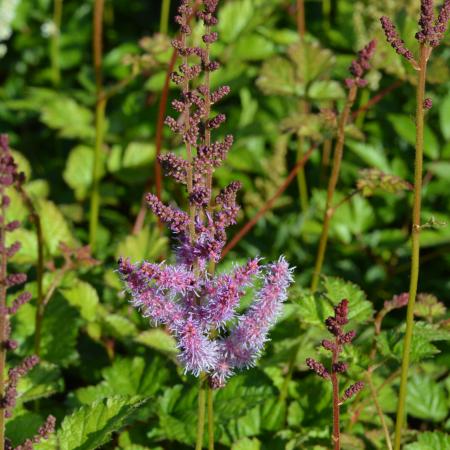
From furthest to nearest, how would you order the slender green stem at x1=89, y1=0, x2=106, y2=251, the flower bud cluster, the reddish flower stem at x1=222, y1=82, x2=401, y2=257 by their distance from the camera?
the slender green stem at x1=89, y1=0, x2=106, y2=251 → the reddish flower stem at x1=222, y1=82, x2=401, y2=257 → the flower bud cluster

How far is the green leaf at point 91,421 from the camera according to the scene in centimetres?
216

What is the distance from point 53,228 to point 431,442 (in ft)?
5.82

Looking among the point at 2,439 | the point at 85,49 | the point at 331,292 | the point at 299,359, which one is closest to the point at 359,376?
the point at 331,292

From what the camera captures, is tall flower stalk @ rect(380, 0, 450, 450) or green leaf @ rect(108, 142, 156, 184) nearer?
tall flower stalk @ rect(380, 0, 450, 450)

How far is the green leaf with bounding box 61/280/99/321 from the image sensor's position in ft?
9.76

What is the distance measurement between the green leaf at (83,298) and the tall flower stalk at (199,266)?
1188mm

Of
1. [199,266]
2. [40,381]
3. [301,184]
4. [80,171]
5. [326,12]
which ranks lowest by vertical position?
[40,381]

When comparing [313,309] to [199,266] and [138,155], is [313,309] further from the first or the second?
[138,155]

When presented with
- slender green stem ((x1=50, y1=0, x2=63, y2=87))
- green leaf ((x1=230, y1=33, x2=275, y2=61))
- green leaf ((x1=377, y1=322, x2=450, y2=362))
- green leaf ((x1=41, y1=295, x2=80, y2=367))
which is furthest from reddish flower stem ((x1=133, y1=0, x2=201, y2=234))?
green leaf ((x1=377, y1=322, x2=450, y2=362))

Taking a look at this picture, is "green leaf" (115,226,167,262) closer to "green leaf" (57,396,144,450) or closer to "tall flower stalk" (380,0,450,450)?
"green leaf" (57,396,144,450)

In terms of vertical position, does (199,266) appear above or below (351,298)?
below

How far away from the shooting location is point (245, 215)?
4.05 m

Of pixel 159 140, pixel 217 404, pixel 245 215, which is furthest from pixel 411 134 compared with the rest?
pixel 217 404

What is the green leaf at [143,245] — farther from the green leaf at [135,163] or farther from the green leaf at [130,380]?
the green leaf at [135,163]
